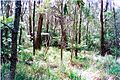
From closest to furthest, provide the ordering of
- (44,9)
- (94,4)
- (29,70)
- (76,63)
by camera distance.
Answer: (29,70) → (76,63) → (44,9) → (94,4)

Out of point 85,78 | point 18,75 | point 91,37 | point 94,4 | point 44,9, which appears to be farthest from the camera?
point 94,4

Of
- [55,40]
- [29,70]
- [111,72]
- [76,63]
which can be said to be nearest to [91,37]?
[55,40]

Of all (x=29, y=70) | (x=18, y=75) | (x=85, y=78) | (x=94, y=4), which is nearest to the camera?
(x=18, y=75)

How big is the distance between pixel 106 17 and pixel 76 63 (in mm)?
13588

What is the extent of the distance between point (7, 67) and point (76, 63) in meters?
6.12

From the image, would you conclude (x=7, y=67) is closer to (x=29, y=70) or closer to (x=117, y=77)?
(x=29, y=70)

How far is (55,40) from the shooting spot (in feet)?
82.2

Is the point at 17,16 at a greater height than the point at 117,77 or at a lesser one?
greater

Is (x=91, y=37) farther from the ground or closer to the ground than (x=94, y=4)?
closer to the ground

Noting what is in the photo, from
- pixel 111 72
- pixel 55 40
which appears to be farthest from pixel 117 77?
pixel 55 40

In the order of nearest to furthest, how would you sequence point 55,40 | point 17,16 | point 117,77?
point 17,16
point 117,77
point 55,40

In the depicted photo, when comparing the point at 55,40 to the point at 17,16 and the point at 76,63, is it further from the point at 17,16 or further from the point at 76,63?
the point at 17,16

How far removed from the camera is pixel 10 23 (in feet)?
15.3

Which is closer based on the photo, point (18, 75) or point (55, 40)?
point (18, 75)
